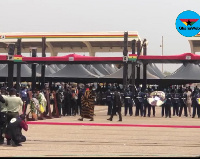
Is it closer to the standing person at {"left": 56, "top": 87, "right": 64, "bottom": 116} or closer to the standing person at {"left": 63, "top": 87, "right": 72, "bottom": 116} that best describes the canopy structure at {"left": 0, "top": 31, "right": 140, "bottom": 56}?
the standing person at {"left": 63, "top": 87, "right": 72, "bottom": 116}

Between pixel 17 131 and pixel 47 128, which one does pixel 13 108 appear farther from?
pixel 47 128

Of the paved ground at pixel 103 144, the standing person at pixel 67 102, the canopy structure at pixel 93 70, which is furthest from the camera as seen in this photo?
the canopy structure at pixel 93 70

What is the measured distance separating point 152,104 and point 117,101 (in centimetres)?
384

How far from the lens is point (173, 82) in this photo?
4134cm

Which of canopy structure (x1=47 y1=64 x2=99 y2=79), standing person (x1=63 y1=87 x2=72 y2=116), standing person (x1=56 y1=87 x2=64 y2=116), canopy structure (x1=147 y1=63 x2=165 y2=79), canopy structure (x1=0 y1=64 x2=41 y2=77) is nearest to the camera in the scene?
standing person (x1=56 y1=87 x2=64 y2=116)

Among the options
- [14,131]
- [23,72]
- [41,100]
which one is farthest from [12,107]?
[23,72]

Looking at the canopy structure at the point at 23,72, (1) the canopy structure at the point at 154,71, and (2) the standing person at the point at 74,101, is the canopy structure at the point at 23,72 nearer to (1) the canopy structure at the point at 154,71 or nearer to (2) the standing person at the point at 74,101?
(1) the canopy structure at the point at 154,71

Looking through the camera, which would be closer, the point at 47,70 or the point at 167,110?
the point at 167,110

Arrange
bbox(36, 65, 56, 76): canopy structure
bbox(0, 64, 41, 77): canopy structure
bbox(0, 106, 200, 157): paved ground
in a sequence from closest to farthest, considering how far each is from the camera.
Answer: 1. bbox(0, 106, 200, 157): paved ground
2. bbox(0, 64, 41, 77): canopy structure
3. bbox(36, 65, 56, 76): canopy structure

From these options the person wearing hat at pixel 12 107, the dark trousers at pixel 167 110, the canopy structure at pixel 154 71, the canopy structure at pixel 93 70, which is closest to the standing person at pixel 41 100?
the dark trousers at pixel 167 110

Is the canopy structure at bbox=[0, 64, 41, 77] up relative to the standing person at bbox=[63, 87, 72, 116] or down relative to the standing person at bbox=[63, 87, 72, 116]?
up

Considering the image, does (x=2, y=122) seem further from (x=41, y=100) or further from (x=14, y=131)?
(x=41, y=100)

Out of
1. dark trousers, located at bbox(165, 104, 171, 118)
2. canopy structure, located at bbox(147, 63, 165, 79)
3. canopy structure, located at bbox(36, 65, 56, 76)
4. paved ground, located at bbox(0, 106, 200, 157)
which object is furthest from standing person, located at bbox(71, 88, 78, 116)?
canopy structure, located at bbox(36, 65, 56, 76)

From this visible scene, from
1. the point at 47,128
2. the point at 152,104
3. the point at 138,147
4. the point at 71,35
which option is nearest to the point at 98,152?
the point at 138,147
